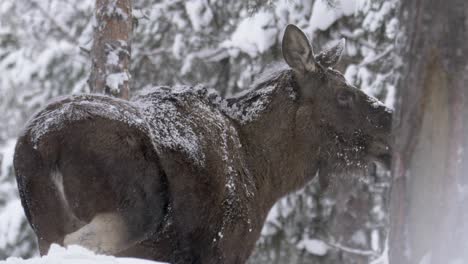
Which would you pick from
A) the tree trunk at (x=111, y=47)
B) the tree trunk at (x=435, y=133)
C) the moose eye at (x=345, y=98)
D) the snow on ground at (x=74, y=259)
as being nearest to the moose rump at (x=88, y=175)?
the snow on ground at (x=74, y=259)

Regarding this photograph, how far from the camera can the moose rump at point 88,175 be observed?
3887 mm

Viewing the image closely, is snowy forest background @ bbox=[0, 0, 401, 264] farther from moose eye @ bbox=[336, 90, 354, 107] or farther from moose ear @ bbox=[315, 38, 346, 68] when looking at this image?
moose eye @ bbox=[336, 90, 354, 107]

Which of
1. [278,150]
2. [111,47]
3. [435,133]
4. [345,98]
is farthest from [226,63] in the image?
[435,133]

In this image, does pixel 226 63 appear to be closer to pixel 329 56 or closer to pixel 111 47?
pixel 111 47

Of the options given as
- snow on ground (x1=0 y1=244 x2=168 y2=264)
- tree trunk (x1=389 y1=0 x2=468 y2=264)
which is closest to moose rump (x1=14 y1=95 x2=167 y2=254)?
snow on ground (x1=0 y1=244 x2=168 y2=264)

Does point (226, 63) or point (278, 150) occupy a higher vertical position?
point (226, 63)

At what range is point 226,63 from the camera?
11.4 meters

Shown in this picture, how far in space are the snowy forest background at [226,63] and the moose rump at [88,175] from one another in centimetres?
464

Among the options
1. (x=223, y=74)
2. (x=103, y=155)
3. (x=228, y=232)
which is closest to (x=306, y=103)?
(x=228, y=232)

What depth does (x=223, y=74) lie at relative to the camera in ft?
37.2

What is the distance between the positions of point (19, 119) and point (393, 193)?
35.2 ft

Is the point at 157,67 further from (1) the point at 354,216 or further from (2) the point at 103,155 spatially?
(2) the point at 103,155

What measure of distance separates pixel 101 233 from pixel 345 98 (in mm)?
2489

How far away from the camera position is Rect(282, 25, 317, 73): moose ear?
533 cm
